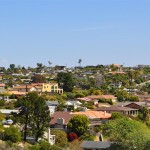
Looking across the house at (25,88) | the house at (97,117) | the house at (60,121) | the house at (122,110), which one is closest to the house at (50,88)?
the house at (25,88)

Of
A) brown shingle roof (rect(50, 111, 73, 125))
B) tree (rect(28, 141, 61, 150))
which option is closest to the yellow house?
brown shingle roof (rect(50, 111, 73, 125))

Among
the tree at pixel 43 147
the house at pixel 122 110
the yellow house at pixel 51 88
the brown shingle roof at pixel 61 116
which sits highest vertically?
the yellow house at pixel 51 88

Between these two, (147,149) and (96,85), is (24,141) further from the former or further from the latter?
(96,85)

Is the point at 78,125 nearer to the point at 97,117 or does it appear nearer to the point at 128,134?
the point at 97,117

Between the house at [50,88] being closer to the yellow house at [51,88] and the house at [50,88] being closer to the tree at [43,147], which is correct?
the yellow house at [51,88]

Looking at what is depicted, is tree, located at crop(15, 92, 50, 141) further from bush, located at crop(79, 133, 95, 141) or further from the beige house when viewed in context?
the beige house

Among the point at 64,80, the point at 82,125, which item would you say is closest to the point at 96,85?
the point at 64,80
